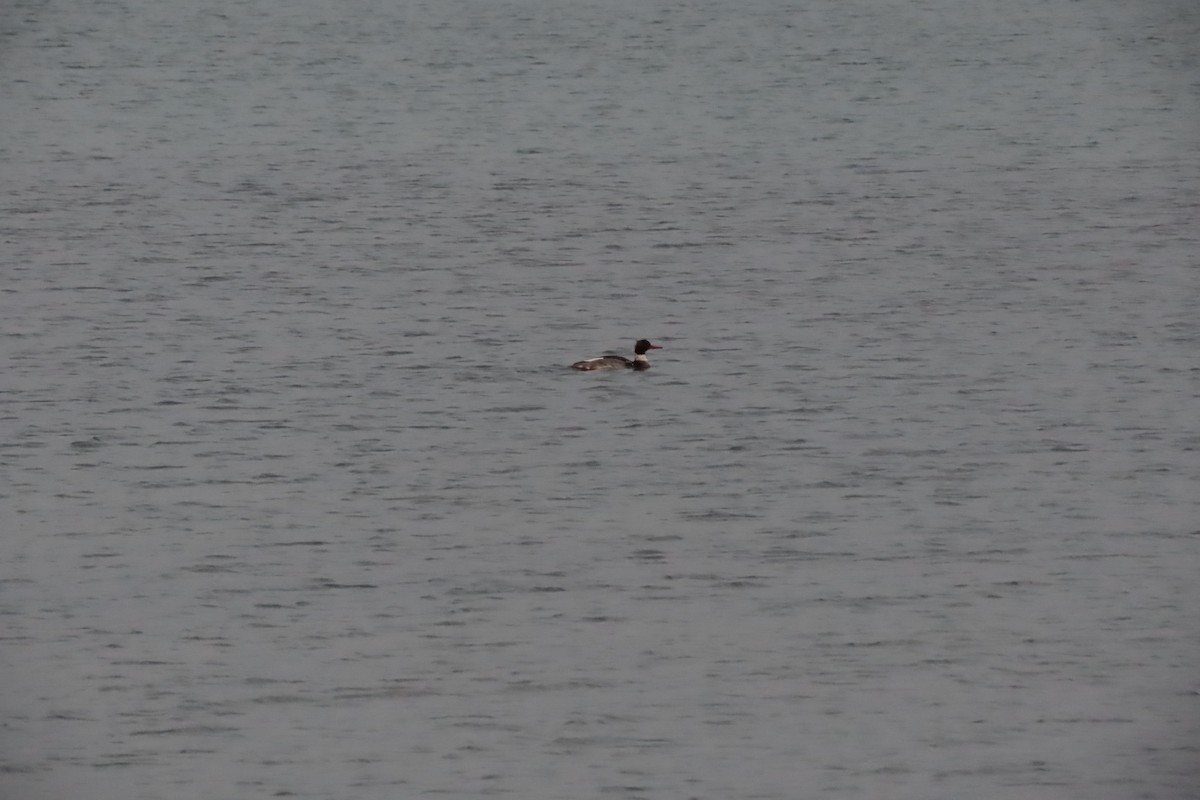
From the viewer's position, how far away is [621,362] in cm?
1686

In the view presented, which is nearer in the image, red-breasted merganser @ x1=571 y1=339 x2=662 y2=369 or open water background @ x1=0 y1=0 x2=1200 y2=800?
open water background @ x1=0 y1=0 x2=1200 y2=800

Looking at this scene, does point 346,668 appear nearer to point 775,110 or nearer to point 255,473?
point 255,473

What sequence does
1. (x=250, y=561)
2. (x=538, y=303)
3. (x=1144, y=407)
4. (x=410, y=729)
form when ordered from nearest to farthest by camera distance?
(x=410, y=729) < (x=250, y=561) < (x=1144, y=407) < (x=538, y=303)

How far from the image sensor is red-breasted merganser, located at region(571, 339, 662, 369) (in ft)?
55.0

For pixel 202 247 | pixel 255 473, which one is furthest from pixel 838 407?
pixel 202 247

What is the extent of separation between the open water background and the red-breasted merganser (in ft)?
0.47

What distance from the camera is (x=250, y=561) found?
12359mm

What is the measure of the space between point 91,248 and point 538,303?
5.48 meters

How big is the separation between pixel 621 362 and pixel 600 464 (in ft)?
8.12

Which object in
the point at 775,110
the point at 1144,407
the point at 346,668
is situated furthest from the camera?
the point at 775,110

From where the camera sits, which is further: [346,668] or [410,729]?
[346,668]

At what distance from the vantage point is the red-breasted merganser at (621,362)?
55.0 ft

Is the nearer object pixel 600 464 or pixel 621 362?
pixel 600 464

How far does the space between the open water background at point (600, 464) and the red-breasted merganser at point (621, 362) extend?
14 cm
